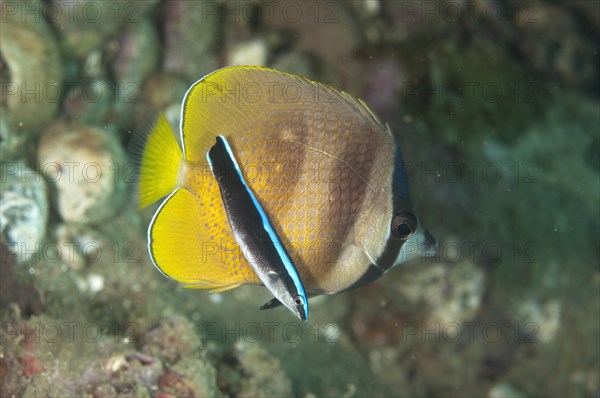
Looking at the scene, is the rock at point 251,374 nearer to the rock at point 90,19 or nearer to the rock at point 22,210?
the rock at point 22,210

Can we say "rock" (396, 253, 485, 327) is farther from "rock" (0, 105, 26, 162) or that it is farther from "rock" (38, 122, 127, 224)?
"rock" (0, 105, 26, 162)

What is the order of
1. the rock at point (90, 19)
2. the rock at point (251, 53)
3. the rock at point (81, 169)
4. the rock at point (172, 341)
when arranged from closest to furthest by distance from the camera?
the rock at point (172, 341) < the rock at point (81, 169) < the rock at point (90, 19) < the rock at point (251, 53)

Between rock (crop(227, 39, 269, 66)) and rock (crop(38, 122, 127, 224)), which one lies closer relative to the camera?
rock (crop(38, 122, 127, 224))

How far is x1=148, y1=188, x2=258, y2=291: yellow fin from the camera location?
234 centimetres

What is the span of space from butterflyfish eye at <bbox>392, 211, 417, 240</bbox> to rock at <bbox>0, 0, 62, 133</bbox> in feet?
11.4

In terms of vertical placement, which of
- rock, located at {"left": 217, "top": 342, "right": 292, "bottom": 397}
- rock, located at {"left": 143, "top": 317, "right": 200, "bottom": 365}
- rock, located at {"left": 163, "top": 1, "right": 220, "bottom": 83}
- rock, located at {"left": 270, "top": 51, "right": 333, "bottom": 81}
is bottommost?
rock, located at {"left": 217, "top": 342, "right": 292, "bottom": 397}

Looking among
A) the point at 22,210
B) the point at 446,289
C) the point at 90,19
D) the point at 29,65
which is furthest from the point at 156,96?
the point at 446,289

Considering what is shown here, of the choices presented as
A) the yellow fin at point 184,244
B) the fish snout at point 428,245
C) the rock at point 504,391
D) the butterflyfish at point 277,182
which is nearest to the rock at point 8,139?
the butterflyfish at point 277,182

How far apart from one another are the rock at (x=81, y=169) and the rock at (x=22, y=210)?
249 mm

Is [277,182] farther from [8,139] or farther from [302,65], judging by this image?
[302,65]

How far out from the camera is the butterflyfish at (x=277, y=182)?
2320mm

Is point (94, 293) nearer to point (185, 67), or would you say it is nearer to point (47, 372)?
point (47, 372)

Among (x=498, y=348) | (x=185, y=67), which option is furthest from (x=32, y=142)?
(x=498, y=348)

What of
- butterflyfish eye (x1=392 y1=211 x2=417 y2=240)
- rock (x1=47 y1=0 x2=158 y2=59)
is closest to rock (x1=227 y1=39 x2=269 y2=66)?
rock (x1=47 y1=0 x2=158 y2=59)
